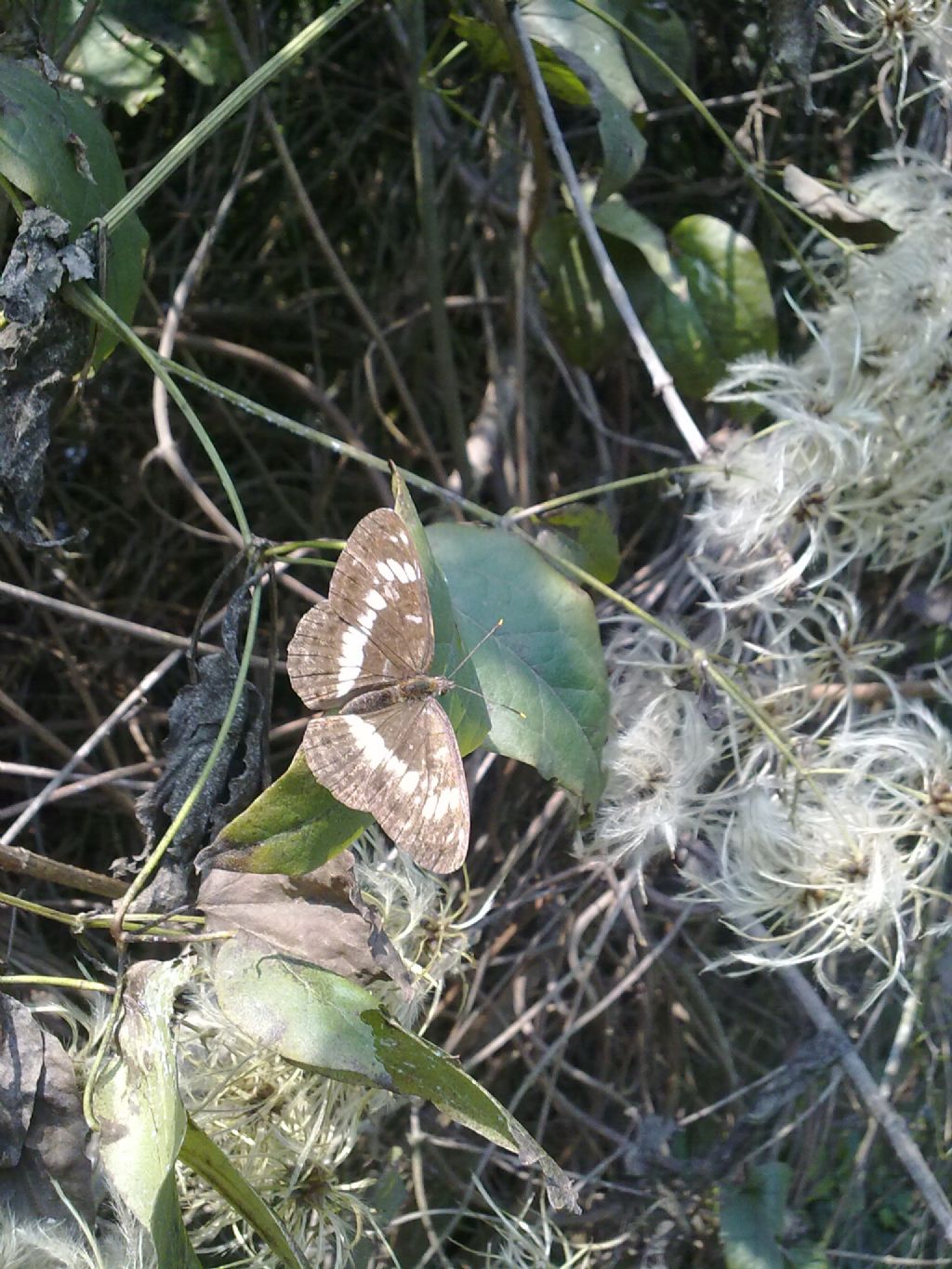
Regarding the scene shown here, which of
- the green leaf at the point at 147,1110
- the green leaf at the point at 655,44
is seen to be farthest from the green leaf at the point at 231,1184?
the green leaf at the point at 655,44

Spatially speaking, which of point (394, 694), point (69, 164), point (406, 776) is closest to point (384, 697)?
point (394, 694)

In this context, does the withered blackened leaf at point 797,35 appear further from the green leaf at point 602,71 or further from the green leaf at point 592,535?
the green leaf at point 592,535

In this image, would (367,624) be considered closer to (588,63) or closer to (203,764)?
(203,764)

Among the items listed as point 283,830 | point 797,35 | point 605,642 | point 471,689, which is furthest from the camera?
point 605,642

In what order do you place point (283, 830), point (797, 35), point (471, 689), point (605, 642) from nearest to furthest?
point (283, 830) < point (471, 689) < point (797, 35) < point (605, 642)

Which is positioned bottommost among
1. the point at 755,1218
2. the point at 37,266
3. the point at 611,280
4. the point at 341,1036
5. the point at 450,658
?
the point at 755,1218

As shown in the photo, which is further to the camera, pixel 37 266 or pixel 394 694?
pixel 394 694

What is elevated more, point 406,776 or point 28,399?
point 28,399
